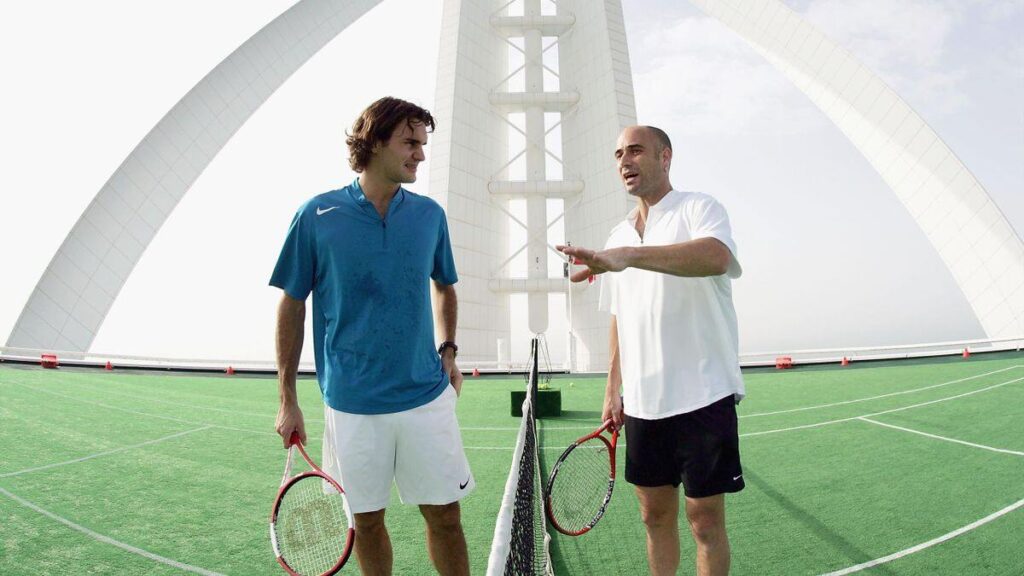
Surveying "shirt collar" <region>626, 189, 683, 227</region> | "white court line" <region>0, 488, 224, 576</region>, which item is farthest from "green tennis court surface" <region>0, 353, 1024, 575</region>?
"shirt collar" <region>626, 189, 683, 227</region>

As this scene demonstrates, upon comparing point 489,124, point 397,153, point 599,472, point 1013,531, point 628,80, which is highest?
point 628,80

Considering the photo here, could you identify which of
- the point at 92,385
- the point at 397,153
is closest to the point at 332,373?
the point at 397,153

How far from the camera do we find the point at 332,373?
2.25 m

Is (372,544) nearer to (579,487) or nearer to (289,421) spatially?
(289,421)

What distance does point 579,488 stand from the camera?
11.6ft

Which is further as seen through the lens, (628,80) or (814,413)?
(628,80)

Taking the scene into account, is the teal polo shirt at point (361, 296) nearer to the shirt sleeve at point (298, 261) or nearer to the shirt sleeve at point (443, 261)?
the shirt sleeve at point (298, 261)

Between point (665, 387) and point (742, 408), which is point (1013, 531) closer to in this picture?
point (665, 387)

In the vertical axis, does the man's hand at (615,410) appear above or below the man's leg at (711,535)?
above

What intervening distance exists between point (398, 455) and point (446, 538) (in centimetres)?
36

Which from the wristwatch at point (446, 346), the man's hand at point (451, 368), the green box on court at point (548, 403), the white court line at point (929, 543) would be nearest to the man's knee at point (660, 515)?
the man's hand at point (451, 368)

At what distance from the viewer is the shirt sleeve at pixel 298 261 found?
2.22 meters

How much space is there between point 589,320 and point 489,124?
9.45 m

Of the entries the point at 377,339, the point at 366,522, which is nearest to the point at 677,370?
the point at 377,339
